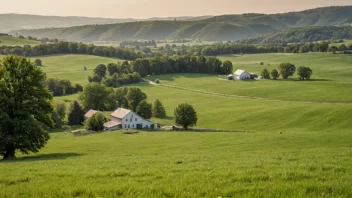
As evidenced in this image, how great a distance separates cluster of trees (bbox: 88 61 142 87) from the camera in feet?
526

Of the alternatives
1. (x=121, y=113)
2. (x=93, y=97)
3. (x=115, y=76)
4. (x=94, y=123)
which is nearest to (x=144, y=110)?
(x=121, y=113)

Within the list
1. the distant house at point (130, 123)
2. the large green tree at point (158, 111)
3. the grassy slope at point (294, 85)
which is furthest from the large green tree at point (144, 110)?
the grassy slope at point (294, 85)

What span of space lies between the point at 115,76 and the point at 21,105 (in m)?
129

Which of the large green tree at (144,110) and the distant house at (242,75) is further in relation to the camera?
the distant house at (242,75)

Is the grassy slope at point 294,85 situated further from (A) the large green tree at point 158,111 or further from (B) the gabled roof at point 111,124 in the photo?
→ (B) the gabled roof at point 111,124

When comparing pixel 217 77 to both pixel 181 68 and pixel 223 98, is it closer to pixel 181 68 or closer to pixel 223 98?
pixel 181 68

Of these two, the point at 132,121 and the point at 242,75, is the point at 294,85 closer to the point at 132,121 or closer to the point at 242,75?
the point at 242,75

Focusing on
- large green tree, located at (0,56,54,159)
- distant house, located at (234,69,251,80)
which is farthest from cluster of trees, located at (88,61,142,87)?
large green tree, located at (0,56,54,159)

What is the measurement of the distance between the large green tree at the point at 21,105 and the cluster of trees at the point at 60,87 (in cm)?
10871

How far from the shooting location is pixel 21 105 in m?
39.2

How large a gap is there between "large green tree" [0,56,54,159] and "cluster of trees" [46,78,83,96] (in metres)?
109

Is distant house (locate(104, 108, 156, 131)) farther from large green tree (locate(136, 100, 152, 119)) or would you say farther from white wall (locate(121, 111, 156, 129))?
large green tree (locate(136, 100, 152, 119))

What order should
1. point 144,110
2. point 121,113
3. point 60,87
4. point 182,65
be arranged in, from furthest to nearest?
point 182,65, point 60,87, point 144,110, point 121,113

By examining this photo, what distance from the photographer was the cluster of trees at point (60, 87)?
146 meters
